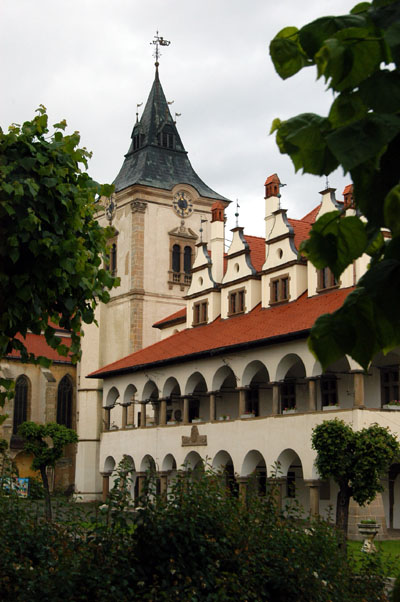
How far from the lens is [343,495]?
2403cm

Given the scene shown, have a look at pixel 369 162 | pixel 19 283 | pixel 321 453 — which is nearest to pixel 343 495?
pixel 321 453

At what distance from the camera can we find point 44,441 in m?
42.2

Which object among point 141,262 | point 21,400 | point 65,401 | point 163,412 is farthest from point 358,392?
point 21,400

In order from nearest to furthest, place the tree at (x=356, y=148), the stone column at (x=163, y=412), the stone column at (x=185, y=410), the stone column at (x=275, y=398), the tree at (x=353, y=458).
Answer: the tree at (x=356, y=148)
the tree at (x=353, y=458)
the stone column at (x=275, y=398)
the stone column at (x=185, y=410)
the stone column at (x=163, y=412)

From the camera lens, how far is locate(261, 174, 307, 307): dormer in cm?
3459

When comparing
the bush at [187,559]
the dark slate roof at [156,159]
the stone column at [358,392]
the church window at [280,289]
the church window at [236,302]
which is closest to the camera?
the bush at [187,559]

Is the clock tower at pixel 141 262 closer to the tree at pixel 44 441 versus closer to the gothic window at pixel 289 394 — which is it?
the tree at pixel 44 441

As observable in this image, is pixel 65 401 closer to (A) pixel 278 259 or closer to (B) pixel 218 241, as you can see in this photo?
(B) pixel 218 241

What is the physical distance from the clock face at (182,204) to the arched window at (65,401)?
47.0 feet

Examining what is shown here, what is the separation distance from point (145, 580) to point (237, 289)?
96.0 ft

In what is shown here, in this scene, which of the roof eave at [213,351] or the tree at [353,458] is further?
the roof eave at [213,351]

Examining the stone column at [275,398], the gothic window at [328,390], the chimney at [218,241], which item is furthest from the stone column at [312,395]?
the chimney at [218,241]

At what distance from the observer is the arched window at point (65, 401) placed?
57031 millimetres

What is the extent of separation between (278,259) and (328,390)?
6201 millimetres
